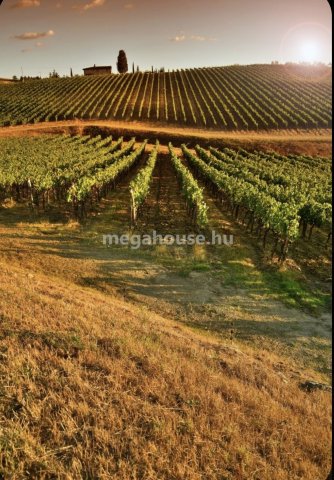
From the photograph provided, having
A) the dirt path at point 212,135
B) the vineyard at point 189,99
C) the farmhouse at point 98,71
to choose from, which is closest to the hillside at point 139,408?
the dirt path at point 212,135

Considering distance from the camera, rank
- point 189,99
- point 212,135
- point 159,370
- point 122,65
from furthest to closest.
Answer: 1. point 122,65
2. point 189,99
3. point 212,135
4. point 159,370

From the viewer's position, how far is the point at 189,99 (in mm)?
104562

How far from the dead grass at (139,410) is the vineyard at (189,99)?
75.7 metres

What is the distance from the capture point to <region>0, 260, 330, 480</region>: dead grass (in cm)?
489

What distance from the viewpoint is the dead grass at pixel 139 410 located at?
4.89 m

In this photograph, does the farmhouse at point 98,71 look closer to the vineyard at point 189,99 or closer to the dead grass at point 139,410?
the vineyard at point 189,99

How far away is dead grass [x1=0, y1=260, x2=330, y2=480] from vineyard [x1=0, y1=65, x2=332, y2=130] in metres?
75.7

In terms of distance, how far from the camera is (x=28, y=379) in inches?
255

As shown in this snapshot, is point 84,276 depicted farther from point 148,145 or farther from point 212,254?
point 148,145

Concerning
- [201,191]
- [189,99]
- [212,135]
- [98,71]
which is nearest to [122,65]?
[98,71]

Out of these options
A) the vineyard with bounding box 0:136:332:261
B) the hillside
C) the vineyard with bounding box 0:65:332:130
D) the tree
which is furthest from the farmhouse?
the hillside

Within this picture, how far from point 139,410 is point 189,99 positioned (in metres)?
108

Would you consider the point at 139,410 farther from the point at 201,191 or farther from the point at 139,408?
the point at 201,191

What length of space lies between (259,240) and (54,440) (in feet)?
68.8
